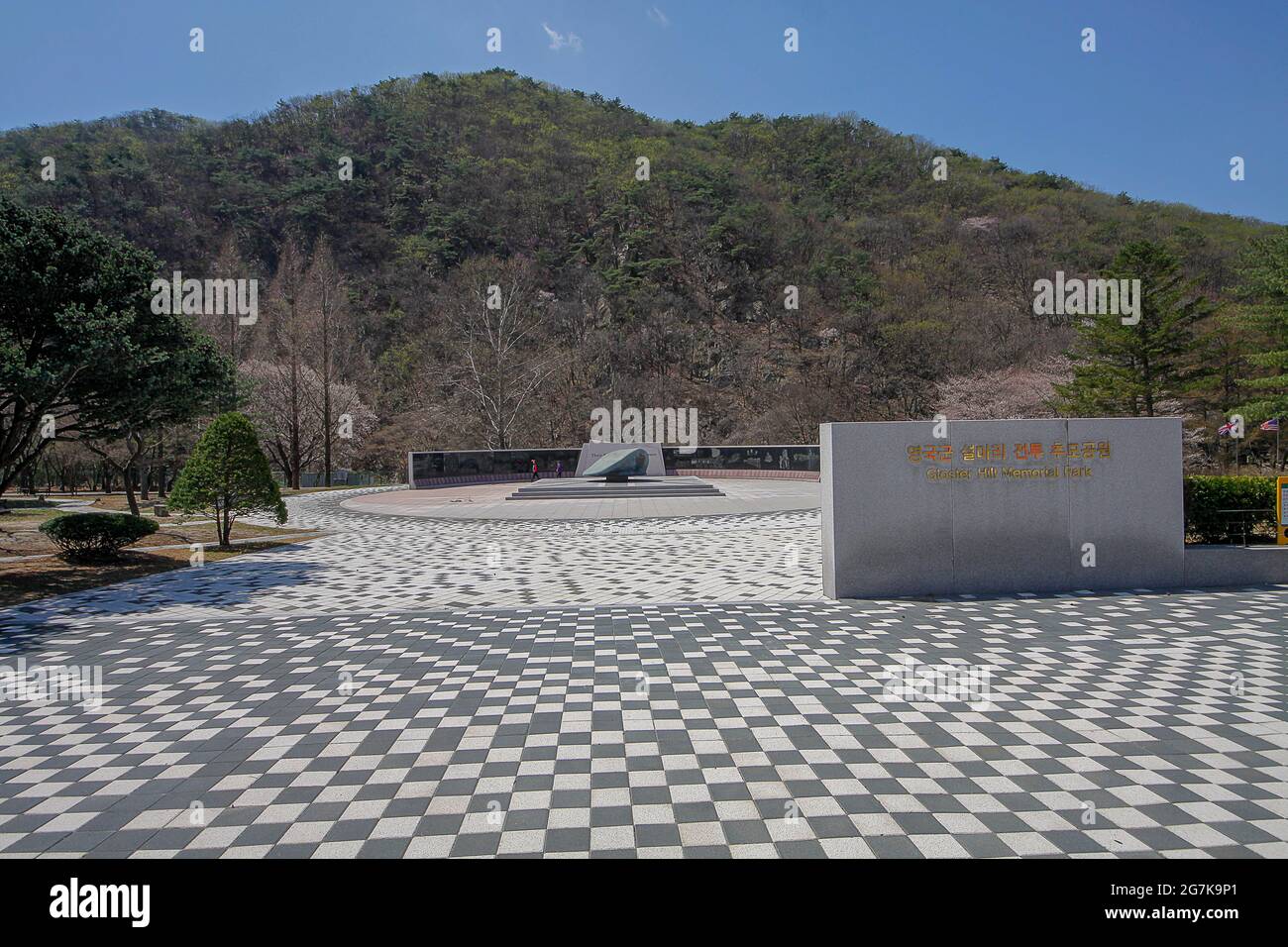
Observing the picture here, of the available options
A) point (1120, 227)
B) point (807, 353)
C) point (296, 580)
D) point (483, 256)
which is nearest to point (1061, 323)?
point (1120, 227)

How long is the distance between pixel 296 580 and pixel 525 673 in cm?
590

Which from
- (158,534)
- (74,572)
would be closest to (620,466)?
(158,534)

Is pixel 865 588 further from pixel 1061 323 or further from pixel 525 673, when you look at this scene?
pixel 1061 323

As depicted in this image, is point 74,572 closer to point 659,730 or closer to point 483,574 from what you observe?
point 483,574

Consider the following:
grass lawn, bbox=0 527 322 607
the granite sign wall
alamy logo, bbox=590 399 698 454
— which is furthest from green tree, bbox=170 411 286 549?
alamy logo, bbox=590 399 698 454

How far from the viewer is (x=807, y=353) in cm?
4997

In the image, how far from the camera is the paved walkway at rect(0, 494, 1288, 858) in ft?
10.3

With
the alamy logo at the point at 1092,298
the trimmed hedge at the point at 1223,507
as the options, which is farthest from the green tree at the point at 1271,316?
the trimmed hedge at the point at 1223,507

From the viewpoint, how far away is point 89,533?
1162cm

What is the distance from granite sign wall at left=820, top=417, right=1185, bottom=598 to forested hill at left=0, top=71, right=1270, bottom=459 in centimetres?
3280

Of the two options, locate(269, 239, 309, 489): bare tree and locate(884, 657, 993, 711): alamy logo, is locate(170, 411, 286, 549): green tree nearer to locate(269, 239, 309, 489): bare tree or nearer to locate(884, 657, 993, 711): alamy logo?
locate(884, 657, 993, 711): alamy logo

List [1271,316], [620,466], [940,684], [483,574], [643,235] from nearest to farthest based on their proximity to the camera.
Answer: [940,684]
[483,574]
[1271,316]
[620,466]
[643,235]

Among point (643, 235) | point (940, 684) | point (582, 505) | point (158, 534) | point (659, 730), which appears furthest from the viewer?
point (643, 235)
